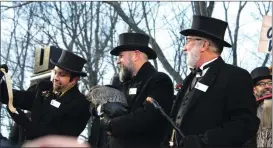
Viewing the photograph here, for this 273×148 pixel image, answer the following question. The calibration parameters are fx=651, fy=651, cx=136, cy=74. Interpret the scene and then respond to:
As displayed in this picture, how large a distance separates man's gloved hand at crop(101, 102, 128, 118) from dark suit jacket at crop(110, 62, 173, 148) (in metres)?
0.06

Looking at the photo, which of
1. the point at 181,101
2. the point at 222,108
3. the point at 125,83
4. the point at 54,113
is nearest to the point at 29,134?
the point at 54,113

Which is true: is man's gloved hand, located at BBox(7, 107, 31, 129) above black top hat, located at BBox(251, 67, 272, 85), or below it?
below

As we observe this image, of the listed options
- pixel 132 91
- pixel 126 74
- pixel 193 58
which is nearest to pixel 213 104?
pixel 193 58

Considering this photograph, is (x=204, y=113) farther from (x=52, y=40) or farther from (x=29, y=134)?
(x=52, y=40)

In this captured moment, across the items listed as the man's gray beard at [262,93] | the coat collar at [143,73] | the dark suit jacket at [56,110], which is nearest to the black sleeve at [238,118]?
the coat collar at [143,73]

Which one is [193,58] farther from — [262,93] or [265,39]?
[265,39]

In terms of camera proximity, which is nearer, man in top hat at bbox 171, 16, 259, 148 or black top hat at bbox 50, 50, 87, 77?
man in top hat at bbox 171, 16, 259, 148

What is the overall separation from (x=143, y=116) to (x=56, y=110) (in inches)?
42.8

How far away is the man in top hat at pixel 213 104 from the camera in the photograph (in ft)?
15.2

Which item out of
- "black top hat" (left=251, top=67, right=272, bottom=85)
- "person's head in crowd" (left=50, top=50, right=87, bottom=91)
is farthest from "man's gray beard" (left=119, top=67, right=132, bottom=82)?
"black top hat" (left=251, top=67, right=272, bottom=85)

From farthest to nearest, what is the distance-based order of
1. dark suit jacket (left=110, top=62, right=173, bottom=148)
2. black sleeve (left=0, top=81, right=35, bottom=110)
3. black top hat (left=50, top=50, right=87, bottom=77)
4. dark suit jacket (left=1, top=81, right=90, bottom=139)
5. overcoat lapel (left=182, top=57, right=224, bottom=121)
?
1. black top hat (left=50, top=50, right=87, bottom=77)
2. black sleeve (left=0, top=81, right=35, bottom=110)
3. dark suit jacket (left=1, top=81, right=90, bottom=139)
4. dark suit jacket (left=110, top=62, right=173, bottom=148)
5. overcoat lapel (left=182, top=57, right=224, bottom=121)

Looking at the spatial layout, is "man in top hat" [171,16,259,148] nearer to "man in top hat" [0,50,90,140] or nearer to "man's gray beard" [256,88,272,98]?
"man in top hat" [0,50,90,140]

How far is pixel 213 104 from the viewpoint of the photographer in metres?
4.76

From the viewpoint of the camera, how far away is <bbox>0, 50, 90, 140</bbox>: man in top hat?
5926mm
